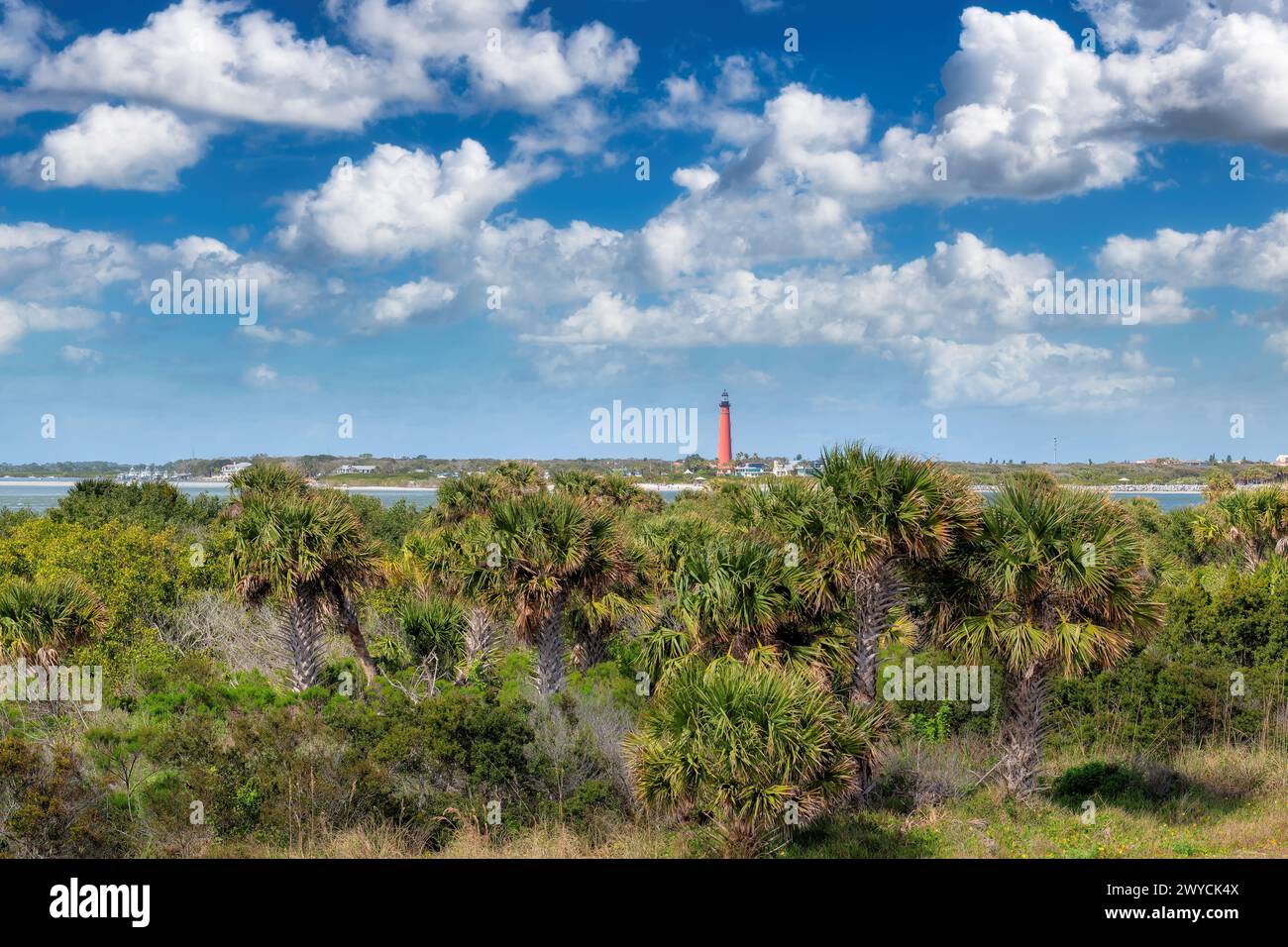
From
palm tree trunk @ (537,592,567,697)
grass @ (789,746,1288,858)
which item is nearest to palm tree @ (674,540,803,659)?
grass @ (789,746,1288,858)

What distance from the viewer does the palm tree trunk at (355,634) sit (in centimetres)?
2225

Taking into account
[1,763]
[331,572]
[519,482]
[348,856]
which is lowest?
[348,856]

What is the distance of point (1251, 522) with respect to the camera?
121 feet

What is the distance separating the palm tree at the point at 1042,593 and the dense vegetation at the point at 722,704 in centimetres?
5

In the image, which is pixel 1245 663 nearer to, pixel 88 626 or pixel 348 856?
pixel 348 856

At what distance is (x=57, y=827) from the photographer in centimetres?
1161

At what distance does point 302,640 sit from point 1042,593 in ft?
50.7

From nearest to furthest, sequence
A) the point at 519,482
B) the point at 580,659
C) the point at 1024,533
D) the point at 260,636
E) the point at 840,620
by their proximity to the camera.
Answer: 1. the point at 1024,533
2. the point at 840,620
3. the point at 580,659
4. the point at 260,636
5. the point at 519,482

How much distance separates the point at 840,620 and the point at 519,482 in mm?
16622

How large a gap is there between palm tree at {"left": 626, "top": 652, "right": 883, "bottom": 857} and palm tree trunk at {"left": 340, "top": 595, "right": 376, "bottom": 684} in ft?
40.3

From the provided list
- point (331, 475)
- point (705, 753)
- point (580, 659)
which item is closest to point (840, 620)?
point (705, 753)

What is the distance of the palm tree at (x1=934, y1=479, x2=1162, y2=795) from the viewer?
14.4 metres
